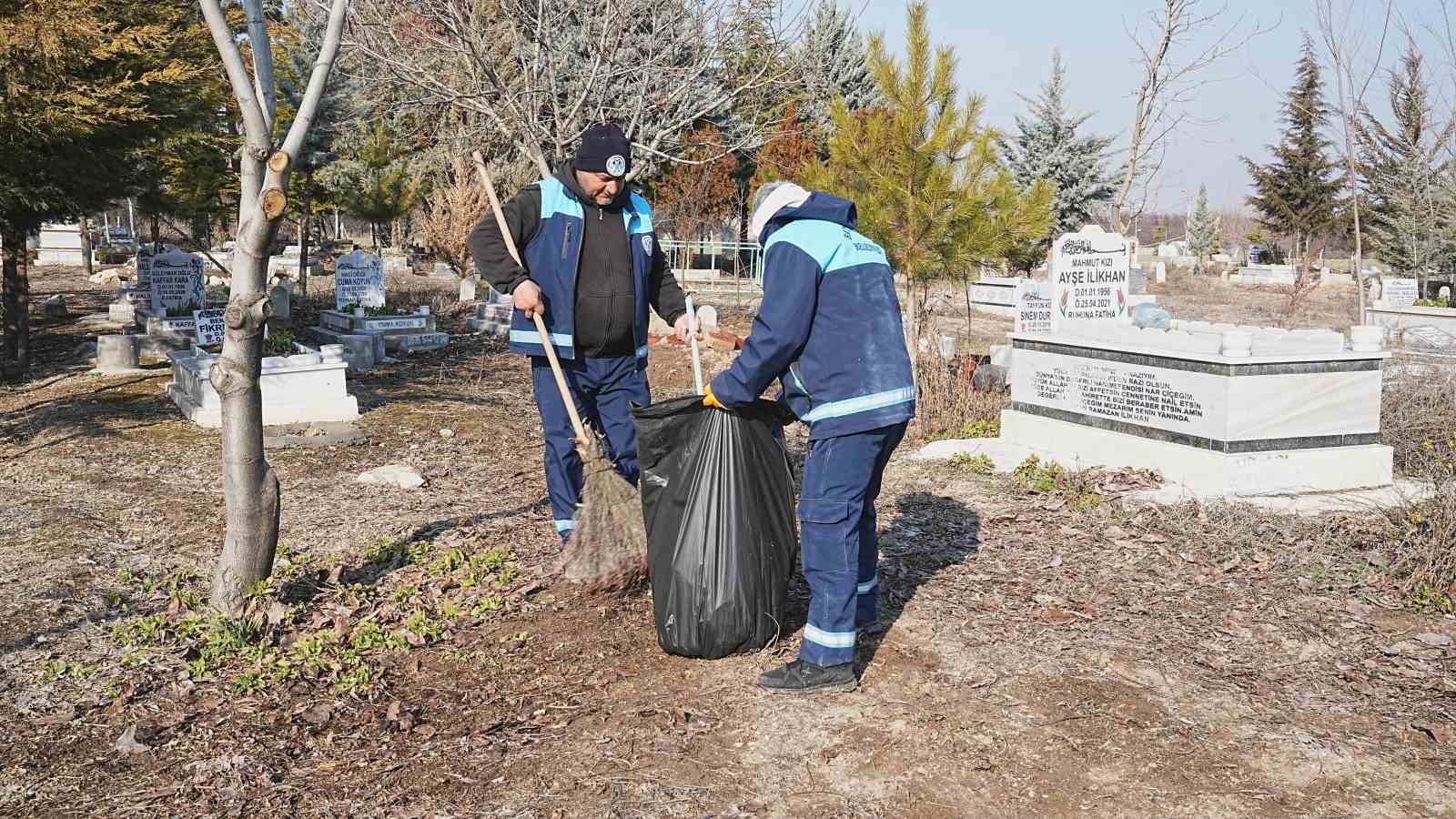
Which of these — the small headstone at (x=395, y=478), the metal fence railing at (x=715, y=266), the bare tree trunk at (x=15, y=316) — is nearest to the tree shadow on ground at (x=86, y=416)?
the bare tree trunk at (x=15, y=316)

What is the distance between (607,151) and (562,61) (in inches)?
340

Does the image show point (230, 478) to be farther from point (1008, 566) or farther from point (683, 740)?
point (1008, 566)

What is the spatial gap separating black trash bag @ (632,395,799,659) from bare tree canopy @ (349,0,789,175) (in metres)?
8.00

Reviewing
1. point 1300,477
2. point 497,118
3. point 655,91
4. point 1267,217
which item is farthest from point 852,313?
point 1267,217

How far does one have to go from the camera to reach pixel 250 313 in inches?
156

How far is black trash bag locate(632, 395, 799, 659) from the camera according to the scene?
375 cm

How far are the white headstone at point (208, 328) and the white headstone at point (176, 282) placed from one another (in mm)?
2598

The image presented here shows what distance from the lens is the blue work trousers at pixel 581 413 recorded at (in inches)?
181

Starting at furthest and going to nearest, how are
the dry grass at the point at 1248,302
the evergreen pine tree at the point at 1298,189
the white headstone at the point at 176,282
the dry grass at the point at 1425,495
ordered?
the evergreen pine tree at the point at 1298,189 → the dry grass at the point at 1248,302 → the white headstone at the point at 176,282 → the dry grass at the point at 1425,495

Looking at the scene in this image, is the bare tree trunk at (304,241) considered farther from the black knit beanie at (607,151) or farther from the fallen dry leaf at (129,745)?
the fallen dry leaf at (129,745)

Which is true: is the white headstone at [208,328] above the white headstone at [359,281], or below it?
below

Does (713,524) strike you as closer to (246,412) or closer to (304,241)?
(246,412)

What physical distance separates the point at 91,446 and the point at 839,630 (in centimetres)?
607

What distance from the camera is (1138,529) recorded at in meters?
5.66
